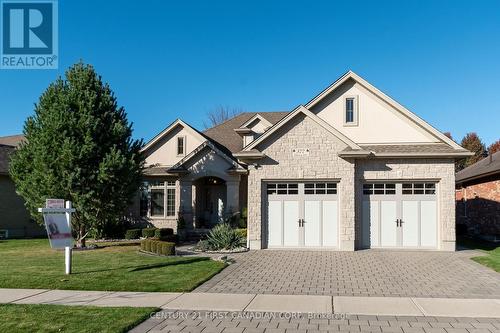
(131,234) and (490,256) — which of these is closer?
(490,256)

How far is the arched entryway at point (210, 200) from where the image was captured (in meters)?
25.3

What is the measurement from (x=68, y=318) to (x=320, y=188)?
41.5 ft

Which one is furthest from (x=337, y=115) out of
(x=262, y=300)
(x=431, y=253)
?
(x=262, y=300)

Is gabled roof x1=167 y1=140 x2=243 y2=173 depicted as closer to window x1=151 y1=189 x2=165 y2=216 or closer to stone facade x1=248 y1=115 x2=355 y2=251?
window x1=151 y1=189 x2=165 y2=216

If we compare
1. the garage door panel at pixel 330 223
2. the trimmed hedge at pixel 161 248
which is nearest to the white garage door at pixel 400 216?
the garage door panel at pixel 330 223

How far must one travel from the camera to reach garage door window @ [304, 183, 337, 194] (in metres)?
18.5

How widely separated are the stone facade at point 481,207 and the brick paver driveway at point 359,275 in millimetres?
7129

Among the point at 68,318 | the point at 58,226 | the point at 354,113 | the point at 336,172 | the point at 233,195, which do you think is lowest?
the point at 68,318

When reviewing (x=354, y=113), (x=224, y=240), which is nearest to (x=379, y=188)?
(x=354, y=113)

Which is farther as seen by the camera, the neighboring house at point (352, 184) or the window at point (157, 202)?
the window at point (157, 202)

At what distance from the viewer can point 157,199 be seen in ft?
84.2

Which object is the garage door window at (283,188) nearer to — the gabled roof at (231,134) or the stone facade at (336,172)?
the stone facade at (336,172)

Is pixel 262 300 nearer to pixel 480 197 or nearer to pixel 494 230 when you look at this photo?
pixel 494 230

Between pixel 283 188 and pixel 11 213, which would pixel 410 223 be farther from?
pixel 11 213
